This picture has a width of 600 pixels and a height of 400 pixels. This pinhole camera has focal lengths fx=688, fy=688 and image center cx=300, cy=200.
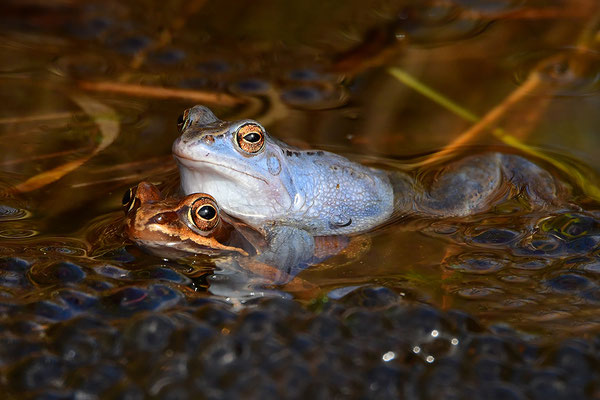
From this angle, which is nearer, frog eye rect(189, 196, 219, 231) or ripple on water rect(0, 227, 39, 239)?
frog eye rect(189, 196, 219, 231)

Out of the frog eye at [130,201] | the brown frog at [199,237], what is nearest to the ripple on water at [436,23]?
the brown frog at [199,237]

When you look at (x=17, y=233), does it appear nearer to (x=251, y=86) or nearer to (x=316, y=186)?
(x=316, y=186)

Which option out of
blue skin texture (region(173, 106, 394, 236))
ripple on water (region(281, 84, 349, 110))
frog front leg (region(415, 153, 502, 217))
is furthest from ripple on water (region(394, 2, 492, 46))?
blue skin texture (region(173, 106, 394, 236))

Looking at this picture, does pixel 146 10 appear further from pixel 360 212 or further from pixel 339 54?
pixel 360 212

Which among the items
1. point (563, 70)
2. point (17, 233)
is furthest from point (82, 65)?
point (563, 70)

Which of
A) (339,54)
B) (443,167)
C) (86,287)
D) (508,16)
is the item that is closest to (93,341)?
(86,287)

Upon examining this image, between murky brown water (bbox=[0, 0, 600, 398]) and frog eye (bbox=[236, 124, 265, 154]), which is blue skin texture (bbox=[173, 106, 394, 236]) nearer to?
frog eye (bbox=[236, 124, 265, 154])

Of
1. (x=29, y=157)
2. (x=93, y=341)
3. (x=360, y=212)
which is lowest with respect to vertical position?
(x=93, y=341)
